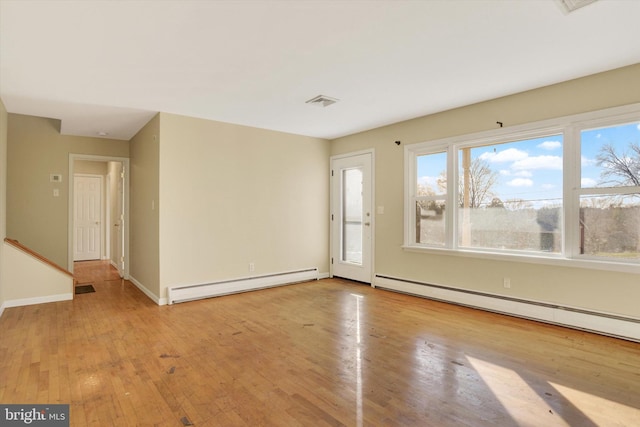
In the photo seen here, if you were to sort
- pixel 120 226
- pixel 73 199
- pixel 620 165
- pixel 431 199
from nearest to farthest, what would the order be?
pixel 620 165 < pixel 431 199 < pixel 73 199 < pixel 120 226

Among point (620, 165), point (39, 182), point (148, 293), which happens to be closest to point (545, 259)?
point (620, 165)

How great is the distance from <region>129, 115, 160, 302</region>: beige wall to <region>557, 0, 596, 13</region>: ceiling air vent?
4.33 meters

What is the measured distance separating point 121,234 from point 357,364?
216 inches

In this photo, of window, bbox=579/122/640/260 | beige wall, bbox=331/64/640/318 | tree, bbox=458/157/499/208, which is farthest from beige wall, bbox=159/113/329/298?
window, bbox=579/122/640/260

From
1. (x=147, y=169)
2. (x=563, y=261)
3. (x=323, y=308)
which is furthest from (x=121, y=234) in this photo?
(x=563, y=261)

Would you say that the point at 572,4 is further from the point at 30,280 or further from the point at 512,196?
the point at 30,280

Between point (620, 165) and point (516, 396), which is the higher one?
point (620, 165)

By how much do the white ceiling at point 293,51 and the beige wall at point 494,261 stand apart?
0.19 m

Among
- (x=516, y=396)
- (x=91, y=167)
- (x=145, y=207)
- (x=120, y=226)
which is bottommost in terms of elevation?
(x=516, y=396)

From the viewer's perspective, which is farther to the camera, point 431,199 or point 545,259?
point 431,199

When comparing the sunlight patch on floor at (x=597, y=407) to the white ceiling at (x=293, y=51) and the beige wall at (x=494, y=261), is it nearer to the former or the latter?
the beige wall at (x=494, y=261)

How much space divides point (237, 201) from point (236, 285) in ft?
4.09

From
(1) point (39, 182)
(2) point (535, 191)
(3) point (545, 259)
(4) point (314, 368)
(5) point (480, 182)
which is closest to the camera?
(4) point (314, 368)

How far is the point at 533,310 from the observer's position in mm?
3756
